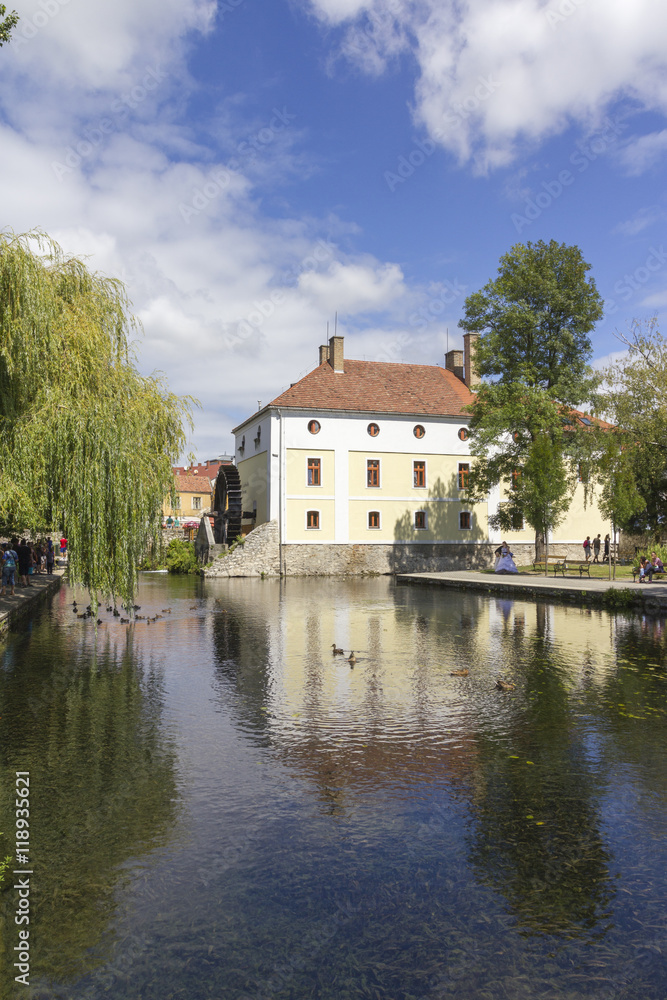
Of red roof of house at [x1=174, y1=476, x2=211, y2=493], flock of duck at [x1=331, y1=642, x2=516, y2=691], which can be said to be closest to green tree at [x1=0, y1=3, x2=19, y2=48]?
flock of duck at [x1=331, y1=642, x2=516, y2=691]

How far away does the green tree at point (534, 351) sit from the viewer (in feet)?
104

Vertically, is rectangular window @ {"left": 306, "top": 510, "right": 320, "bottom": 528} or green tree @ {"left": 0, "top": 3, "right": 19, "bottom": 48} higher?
green tree @ {"left": 0, "top": 3, "right": 19, "bottom": 48}

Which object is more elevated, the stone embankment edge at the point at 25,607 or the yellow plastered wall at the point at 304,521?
the yellow plastered wall at the point at 304,521

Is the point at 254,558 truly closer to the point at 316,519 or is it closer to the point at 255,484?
the point at 316,519

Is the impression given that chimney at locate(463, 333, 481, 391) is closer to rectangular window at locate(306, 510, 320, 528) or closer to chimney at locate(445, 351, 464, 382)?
chimney at locate(445, 351, 464, 382)

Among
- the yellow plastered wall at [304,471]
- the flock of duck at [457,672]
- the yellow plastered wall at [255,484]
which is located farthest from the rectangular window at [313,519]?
the flock of duck at [457,672]

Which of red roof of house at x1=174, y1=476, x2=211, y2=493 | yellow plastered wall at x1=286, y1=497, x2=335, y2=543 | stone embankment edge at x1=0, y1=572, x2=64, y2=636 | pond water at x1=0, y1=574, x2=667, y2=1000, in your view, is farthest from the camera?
red roof of house at x1=174, y1=476, x2=211, y2=493

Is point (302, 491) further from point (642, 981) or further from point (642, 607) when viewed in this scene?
point (642, 981)

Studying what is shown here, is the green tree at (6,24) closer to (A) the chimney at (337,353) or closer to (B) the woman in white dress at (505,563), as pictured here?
(B) the woman in white dress at (505,563)

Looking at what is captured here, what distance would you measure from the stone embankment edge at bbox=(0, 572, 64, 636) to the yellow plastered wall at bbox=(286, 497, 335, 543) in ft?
44.9

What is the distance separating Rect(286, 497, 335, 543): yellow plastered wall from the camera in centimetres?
3903

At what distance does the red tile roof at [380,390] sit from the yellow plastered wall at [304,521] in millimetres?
5278

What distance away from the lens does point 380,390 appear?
4244 centimetres

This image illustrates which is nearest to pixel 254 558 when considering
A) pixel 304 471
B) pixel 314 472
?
pixel 304 471
